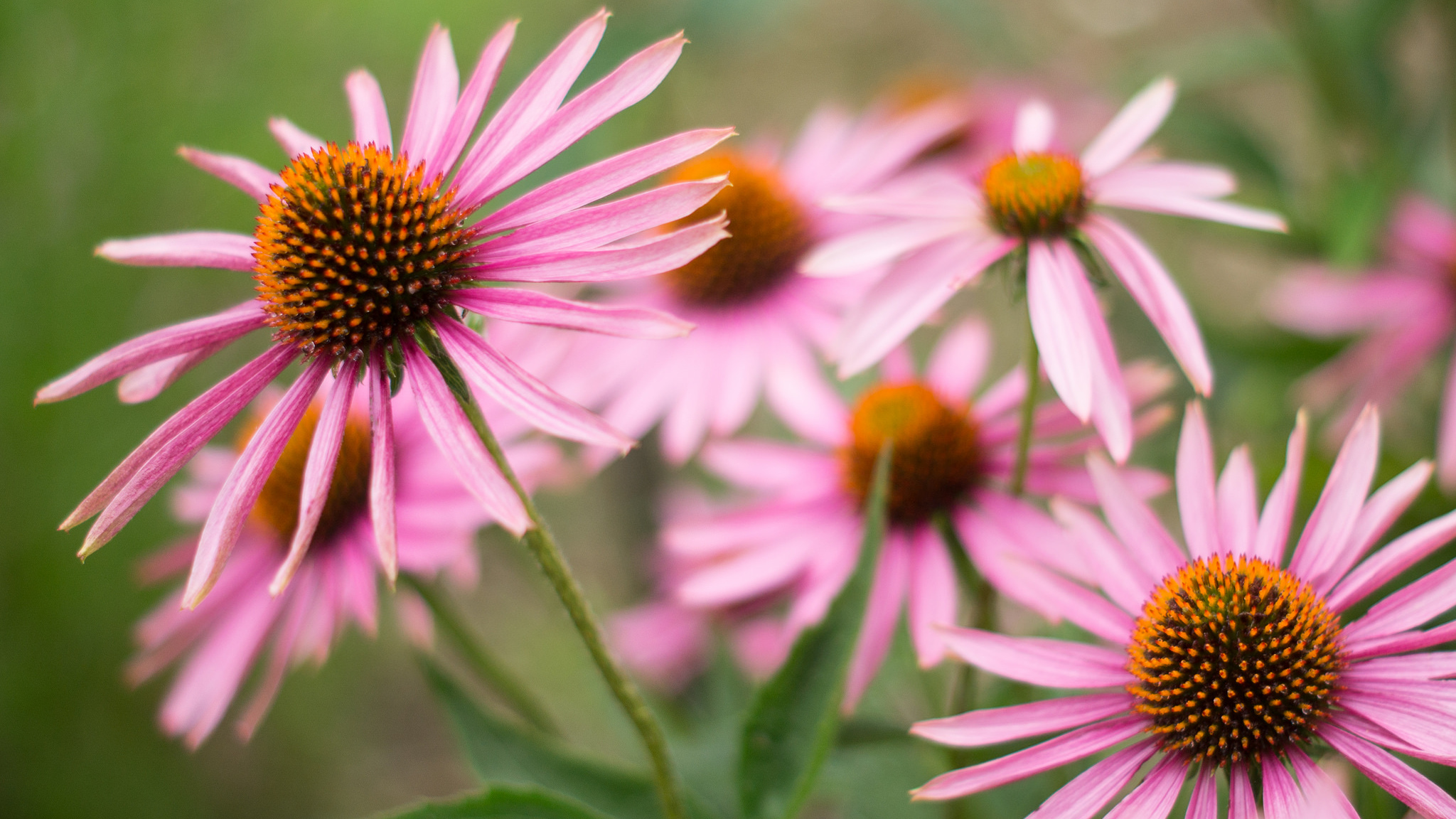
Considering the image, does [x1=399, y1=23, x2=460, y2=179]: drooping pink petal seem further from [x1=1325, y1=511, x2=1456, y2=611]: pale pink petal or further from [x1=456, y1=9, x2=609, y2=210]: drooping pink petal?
[x1=1325, y1=511, x2=1456, y2=611]: pale pink petal

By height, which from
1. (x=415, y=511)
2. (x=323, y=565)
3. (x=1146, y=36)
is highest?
(x=1146, y=36)

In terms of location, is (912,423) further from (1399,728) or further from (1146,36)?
(1146,36)

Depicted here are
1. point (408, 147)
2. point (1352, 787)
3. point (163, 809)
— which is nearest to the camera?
point (408, 147)

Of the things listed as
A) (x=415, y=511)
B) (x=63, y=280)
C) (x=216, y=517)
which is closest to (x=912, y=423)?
(x=415, y=511)

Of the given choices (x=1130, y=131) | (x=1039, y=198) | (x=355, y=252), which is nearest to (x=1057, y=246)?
(x=1039, y=198)

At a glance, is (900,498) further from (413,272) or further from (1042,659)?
(413,272)

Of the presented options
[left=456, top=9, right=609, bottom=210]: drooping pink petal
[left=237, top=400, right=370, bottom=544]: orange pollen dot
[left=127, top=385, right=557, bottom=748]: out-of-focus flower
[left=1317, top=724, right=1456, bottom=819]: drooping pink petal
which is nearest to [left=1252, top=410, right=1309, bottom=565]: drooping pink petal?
[left=1317, top=724, right=1456, bottom=819]: drooping pink petal
